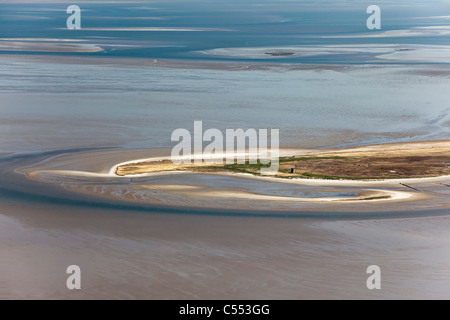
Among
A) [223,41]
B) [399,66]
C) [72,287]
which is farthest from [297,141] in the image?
[223,41]

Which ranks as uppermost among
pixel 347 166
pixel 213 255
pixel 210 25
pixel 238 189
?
pixel 210 25

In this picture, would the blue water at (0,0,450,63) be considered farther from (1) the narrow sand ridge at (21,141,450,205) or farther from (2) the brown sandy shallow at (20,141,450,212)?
(2) the brown sandy shallow at (20,141,450,212)

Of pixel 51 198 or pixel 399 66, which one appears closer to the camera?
pixel 51 198

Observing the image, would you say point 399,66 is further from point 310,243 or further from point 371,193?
point 310,243

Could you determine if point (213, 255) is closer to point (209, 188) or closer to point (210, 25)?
point (209, 188)

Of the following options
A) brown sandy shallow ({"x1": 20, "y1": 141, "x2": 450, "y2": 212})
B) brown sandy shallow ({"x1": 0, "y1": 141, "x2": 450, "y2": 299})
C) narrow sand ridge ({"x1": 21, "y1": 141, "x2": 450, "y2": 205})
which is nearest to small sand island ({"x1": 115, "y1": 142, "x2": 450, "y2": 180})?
narrow sand ridge ({"x1": 21, "y1": 141, "x2": 450, "y2": 205})

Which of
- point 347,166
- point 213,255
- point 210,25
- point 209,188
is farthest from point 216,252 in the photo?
point 210,25

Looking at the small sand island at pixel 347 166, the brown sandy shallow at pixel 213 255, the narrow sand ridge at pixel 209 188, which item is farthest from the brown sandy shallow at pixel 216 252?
the small sand island at pixel 347 166
